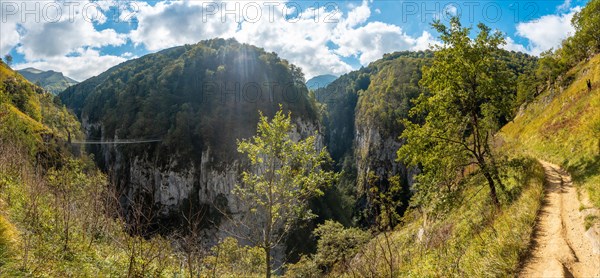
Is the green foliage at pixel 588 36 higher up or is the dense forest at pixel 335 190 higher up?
the green foliage at pixel 588 36

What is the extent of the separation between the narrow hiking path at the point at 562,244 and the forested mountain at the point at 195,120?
69.2m

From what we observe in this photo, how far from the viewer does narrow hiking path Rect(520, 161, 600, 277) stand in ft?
20.4

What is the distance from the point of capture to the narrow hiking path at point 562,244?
20.4 ft

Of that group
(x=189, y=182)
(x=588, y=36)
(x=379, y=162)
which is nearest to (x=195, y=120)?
(x=189, y=182)

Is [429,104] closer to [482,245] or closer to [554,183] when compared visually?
[554,183]

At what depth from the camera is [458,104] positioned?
1280cm

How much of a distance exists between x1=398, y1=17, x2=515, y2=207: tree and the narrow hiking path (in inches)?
123

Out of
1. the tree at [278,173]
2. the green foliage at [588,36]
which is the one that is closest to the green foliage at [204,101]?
the green foliage at [588,36]

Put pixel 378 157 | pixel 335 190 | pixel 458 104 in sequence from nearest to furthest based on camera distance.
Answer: pixel 458 104
pixel 335 190
pixel 378 157

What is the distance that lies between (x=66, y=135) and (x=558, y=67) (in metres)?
120

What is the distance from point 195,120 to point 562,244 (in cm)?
9617

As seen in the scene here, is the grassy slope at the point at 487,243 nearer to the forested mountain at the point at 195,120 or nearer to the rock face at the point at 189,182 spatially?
the forested mountain at the point at 195,120

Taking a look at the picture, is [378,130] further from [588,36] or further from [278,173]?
[278,173]

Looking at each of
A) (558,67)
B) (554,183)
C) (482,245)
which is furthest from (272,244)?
(558,67)
